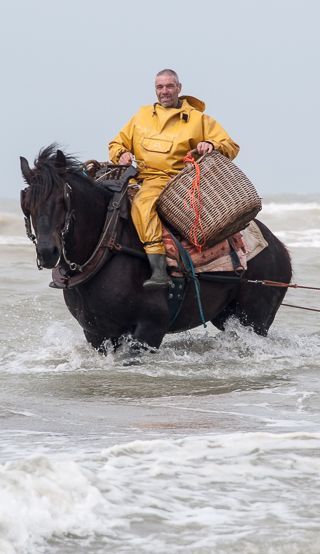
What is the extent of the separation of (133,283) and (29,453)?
9.69 feet

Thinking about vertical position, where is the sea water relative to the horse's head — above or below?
below

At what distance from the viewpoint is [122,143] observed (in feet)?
31.5

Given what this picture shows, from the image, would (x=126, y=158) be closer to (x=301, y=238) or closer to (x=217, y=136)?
(x=217, y=136)

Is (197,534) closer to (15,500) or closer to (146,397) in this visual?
(15,500)

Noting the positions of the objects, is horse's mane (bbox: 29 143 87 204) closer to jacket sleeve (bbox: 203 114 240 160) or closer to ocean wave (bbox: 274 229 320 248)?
jacket sleeve (bbox: 203 114 240 160)

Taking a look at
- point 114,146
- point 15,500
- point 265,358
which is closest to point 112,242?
point 114,146

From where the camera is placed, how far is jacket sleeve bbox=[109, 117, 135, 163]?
9531mm

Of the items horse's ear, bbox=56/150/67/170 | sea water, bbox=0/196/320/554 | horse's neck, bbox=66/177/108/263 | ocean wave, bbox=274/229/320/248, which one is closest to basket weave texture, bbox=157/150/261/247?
horse's neck, bbox=66/177/108/263

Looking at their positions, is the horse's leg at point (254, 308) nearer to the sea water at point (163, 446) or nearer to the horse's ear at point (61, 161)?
the sea water at point (163, 446)

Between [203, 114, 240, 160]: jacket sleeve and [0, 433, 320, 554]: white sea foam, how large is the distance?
3.44 m

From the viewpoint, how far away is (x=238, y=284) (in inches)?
396

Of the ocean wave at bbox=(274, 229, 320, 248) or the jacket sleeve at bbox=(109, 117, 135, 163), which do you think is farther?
the ocean wave at bbox=(274, 229, 320, 248)

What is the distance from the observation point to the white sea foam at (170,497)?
16.6 ft

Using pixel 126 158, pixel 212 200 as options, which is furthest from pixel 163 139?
pixel 212 200
